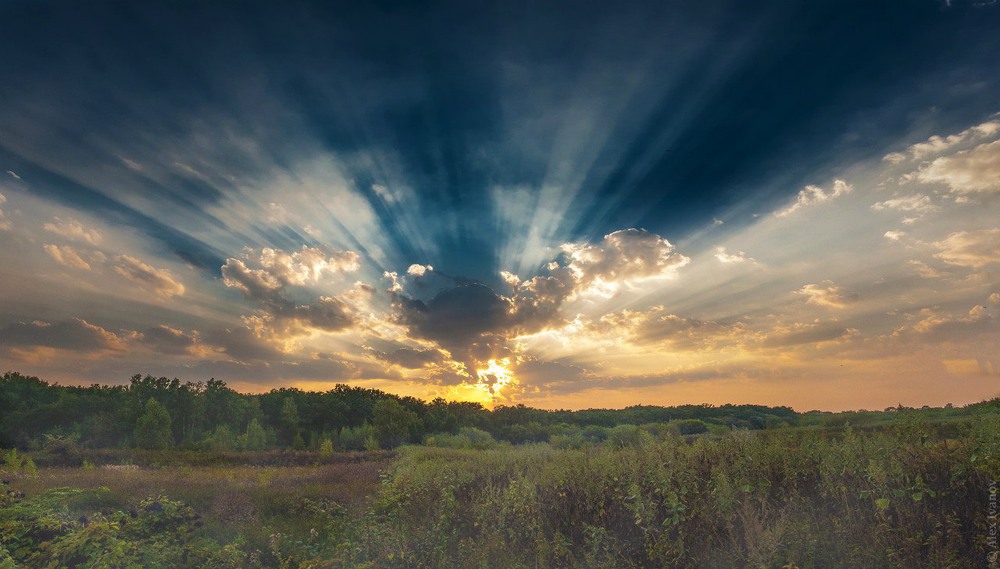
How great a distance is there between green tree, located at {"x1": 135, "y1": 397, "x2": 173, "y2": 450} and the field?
44704mm

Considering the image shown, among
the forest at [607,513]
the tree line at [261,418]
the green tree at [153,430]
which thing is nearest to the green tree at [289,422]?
the tree line at [261,418]

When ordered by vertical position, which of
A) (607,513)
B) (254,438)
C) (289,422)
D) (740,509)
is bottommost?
(254,438)

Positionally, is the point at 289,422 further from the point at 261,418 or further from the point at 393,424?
the point at 393,424

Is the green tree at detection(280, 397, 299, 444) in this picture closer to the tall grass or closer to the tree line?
the tree line

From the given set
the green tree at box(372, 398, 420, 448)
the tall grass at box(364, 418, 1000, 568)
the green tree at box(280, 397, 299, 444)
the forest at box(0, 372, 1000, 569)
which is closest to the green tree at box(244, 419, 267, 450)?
the green tree at box(372, 398, 420, 448)

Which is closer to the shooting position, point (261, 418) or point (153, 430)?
point (153, 430)

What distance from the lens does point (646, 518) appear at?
7.77 metres

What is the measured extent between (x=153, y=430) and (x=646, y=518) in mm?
56213

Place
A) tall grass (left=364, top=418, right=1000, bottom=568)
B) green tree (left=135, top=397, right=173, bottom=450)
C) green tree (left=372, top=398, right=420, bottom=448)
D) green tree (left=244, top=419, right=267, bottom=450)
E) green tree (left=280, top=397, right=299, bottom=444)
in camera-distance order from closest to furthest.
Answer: tall grass (left=364, top=418, right=1000, bottom=568) < green tree (left=244, top=419, right=267, bottom=450) < green tree (left=135, top=397, right=173, bottom=450) < green tree (left=372, top=398, right=420, bottom=448) < green tree (left=280, top=397, right=299, bottom=444)

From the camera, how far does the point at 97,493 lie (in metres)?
13.8

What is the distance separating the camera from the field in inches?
268

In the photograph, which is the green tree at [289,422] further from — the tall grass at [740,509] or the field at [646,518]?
the tall grass at [740,509]

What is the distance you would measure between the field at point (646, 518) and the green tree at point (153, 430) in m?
44.7

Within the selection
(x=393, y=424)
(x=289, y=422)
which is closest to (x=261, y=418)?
(x=289, y=422)
